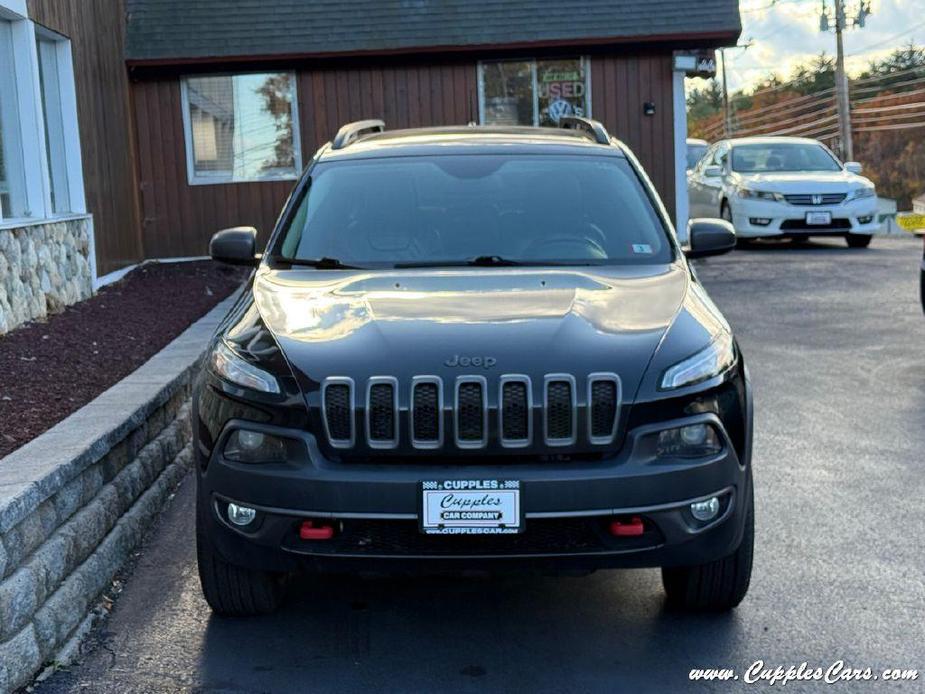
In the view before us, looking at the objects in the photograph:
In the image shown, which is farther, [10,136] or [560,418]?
[10,136]

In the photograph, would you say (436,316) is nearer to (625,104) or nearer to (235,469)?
(235,469)

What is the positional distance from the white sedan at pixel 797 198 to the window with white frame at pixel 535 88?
8.36 feet

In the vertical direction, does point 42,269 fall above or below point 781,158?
below

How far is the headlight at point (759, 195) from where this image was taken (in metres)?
17.0

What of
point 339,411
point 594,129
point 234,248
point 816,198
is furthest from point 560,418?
point 816,198

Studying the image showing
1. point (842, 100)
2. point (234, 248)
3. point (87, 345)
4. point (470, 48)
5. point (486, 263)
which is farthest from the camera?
point (842, 100)

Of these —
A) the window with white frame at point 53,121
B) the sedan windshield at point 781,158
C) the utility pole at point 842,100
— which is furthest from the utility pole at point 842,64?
the window with white frame at point 53,121

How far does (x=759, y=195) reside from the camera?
17.2 m

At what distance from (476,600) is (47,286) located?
6.89m

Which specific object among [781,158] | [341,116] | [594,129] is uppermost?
[341,116]

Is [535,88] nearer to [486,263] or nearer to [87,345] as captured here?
[87,345]

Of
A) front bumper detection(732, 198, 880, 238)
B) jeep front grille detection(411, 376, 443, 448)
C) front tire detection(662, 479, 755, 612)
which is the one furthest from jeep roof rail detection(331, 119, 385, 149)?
front bumper detection(732, 198, 880, 238)

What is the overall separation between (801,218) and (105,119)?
30.3 ft

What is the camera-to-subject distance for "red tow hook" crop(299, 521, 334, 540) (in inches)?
149
